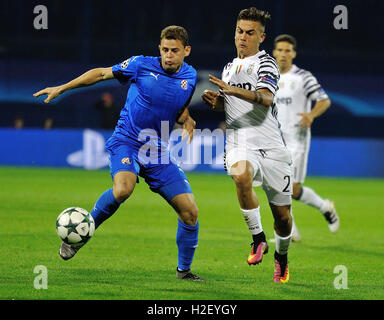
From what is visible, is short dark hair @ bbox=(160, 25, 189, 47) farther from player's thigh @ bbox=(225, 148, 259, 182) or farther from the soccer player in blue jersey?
player's thigh @ bbox=(225, 148, 259, 182)

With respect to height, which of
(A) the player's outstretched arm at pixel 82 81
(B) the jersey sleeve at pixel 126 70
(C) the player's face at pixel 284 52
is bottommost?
(A) the player's outstretched arm at pixel 82 81

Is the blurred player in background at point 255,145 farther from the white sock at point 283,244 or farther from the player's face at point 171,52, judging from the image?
the player's face at point 171,52

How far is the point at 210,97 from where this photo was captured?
6.52 metres

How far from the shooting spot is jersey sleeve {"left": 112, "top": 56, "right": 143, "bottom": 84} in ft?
21.6

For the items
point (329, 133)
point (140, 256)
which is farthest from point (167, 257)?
point (329, 133)

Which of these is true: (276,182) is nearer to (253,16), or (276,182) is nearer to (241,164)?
(241,164)

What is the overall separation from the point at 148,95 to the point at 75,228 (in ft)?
4.30

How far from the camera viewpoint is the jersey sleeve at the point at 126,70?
21.6 feet

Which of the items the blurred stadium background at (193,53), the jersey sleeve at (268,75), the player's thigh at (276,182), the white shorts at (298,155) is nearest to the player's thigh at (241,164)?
the player's thigh at (276,182)

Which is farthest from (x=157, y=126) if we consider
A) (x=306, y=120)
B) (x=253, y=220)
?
(x=306, y=120)

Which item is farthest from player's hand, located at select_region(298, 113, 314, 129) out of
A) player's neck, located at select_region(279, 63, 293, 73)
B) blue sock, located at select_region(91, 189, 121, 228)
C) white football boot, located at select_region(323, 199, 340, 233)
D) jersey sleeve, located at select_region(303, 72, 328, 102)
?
blue sock, located at select_region(91, 189, 121, 228)

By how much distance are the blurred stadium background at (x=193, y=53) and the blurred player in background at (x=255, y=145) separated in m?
15.9

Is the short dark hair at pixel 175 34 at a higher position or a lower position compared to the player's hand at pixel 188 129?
higher
